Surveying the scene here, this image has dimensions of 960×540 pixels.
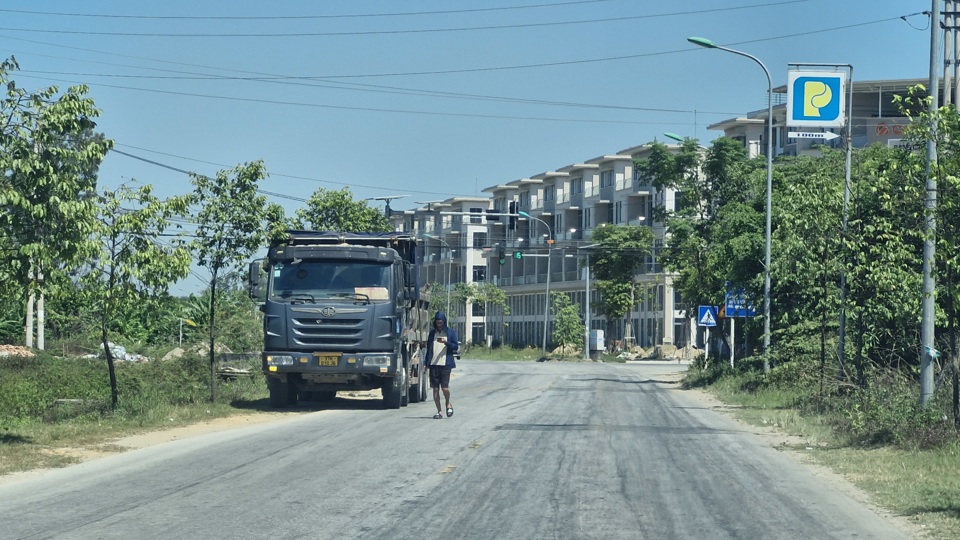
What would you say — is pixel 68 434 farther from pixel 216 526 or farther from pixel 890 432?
pixel 890 432

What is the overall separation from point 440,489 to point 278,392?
14507 millimetres

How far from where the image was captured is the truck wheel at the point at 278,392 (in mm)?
26578

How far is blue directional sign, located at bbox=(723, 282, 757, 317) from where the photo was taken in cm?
3797

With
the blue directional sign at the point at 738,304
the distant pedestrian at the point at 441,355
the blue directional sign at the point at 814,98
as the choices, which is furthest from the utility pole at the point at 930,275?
the blue directional sign at the point at 738,304

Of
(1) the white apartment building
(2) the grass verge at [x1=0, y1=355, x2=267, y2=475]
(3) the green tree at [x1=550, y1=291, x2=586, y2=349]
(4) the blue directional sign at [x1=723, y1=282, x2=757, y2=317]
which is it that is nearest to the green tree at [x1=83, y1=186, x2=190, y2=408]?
(2) the grass verge at [x1=0, y1=355, x2=267, y2=475]

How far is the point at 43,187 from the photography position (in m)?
15.8

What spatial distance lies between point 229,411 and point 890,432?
1337cm

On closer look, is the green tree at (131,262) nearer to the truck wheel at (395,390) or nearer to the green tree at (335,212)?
the truck wheel at (395,390)

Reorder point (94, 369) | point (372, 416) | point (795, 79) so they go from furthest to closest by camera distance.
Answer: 1. point (94, 369)
2. point (795, 79)
3. point (372, 416)

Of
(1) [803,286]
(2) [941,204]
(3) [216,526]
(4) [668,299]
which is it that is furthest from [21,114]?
(4) [668,299]

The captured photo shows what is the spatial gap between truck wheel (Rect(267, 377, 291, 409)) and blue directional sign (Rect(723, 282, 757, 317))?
16374mm

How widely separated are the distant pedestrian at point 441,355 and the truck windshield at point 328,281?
6.89 feet

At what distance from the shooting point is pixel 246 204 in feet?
86.9

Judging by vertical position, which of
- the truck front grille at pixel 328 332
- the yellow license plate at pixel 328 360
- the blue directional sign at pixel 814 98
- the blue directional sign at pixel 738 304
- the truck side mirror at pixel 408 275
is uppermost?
the blue directional sign at pixel 814 98
